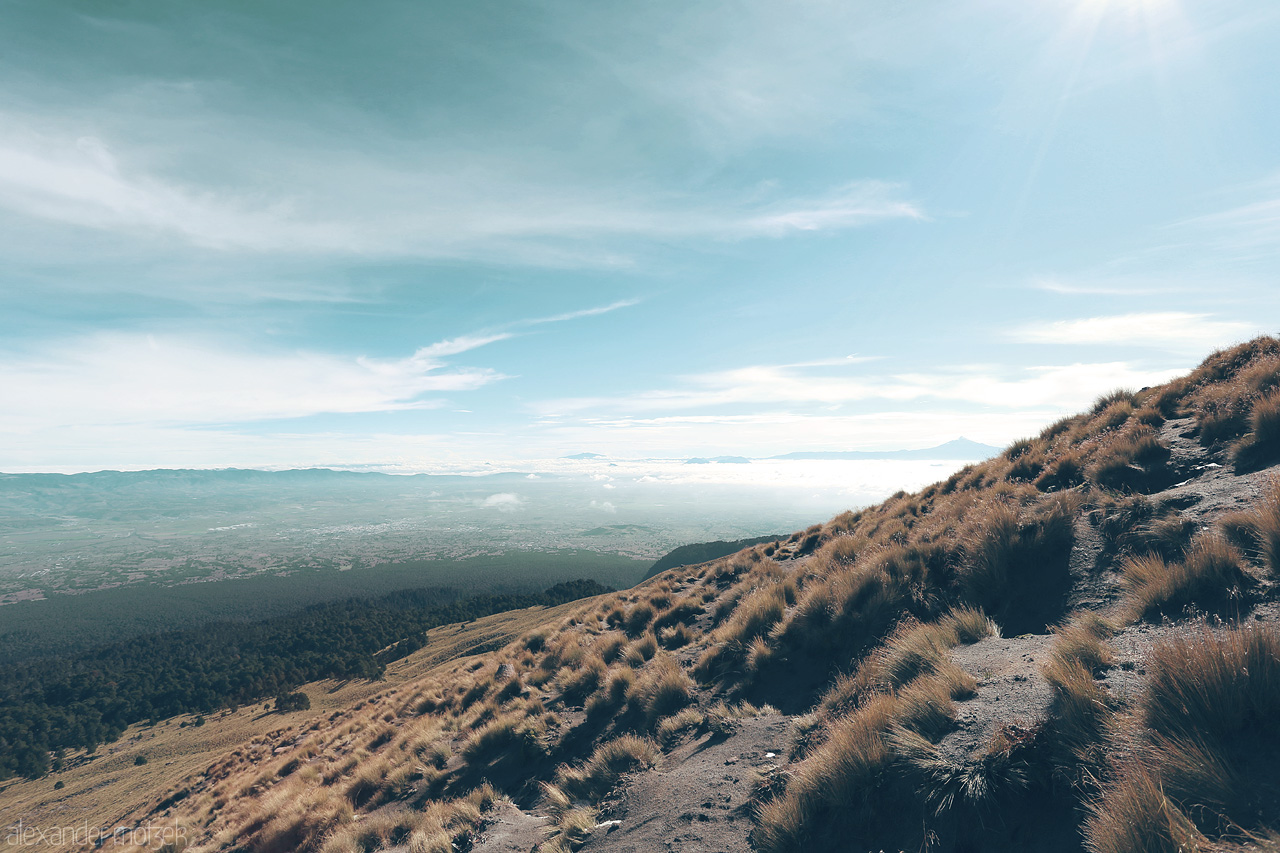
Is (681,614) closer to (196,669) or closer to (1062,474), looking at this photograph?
(1062,474)

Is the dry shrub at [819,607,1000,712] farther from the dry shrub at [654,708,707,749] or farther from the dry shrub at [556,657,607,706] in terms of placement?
the dry shrub at [556,657,607,706]

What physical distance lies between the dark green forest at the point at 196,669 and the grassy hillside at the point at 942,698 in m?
59.1

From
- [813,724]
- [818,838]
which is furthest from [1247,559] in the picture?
[818,838]

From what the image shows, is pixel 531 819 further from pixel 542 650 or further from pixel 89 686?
pixel 89 686

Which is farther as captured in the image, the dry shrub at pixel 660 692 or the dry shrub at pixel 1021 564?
the dry shrub at pixel 660 692

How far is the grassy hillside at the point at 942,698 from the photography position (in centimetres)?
374

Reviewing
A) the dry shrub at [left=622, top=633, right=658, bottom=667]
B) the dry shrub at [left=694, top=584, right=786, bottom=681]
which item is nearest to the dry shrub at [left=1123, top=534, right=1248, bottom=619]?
the dry shrub at [left=694, top=584, right=786, bottom=681]

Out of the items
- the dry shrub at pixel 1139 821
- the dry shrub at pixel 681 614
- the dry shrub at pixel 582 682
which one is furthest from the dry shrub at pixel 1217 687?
the dry shrub at pixel 681 614

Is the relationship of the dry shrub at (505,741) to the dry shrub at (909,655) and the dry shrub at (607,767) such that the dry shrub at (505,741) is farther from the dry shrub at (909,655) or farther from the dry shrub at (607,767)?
the dry shrub at (909,655)

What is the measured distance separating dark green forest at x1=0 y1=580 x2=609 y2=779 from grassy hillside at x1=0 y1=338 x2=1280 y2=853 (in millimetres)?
59073

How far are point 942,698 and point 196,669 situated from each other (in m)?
139

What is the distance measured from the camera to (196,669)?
94.3 m

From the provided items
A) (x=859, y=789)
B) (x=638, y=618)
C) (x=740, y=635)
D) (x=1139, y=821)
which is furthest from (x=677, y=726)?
(x=638, y=618)
